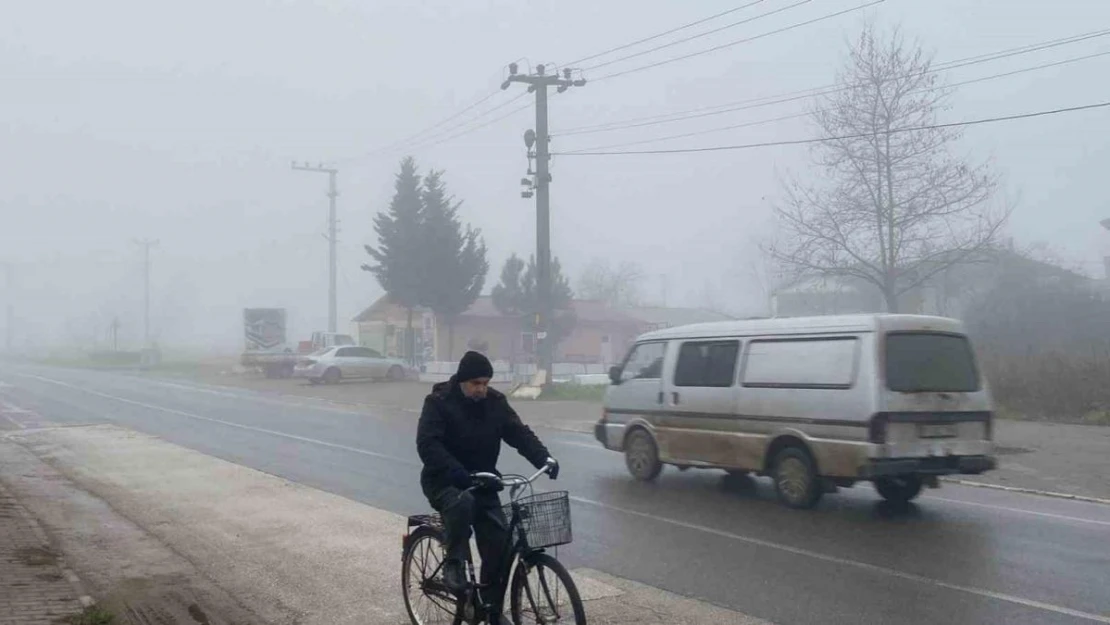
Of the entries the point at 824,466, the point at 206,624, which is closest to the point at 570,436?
the point at 824,466

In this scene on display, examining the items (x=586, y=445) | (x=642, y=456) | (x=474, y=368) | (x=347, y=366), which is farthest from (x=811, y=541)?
(x=347, y=366)

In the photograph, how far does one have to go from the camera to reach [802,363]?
37.6ft

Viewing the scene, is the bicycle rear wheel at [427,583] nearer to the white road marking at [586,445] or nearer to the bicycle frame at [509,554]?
the bicycle frame at [509,554]

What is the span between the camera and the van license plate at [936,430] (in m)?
10.7

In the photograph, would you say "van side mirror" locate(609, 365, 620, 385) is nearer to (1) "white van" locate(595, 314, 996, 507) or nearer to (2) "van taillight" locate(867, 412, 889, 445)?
(1) "white van" locate(595, 314, 996, 507)

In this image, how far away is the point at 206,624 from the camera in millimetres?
6949

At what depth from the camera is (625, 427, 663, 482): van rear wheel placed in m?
13.4

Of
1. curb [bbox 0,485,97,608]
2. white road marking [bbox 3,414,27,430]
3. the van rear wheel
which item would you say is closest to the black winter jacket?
curb [bbox 0,485,97,608]

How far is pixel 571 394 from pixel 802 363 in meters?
20.8

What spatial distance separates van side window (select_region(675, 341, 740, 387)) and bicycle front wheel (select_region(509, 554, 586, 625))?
684cm

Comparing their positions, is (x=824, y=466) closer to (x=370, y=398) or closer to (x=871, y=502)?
(x=871, y=502)

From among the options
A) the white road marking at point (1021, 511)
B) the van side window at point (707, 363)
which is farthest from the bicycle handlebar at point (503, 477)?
the white road marking at point (1021, 511)

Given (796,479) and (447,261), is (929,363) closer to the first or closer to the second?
(796,479)

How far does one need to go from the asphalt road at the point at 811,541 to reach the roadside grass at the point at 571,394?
13221 millimetres
